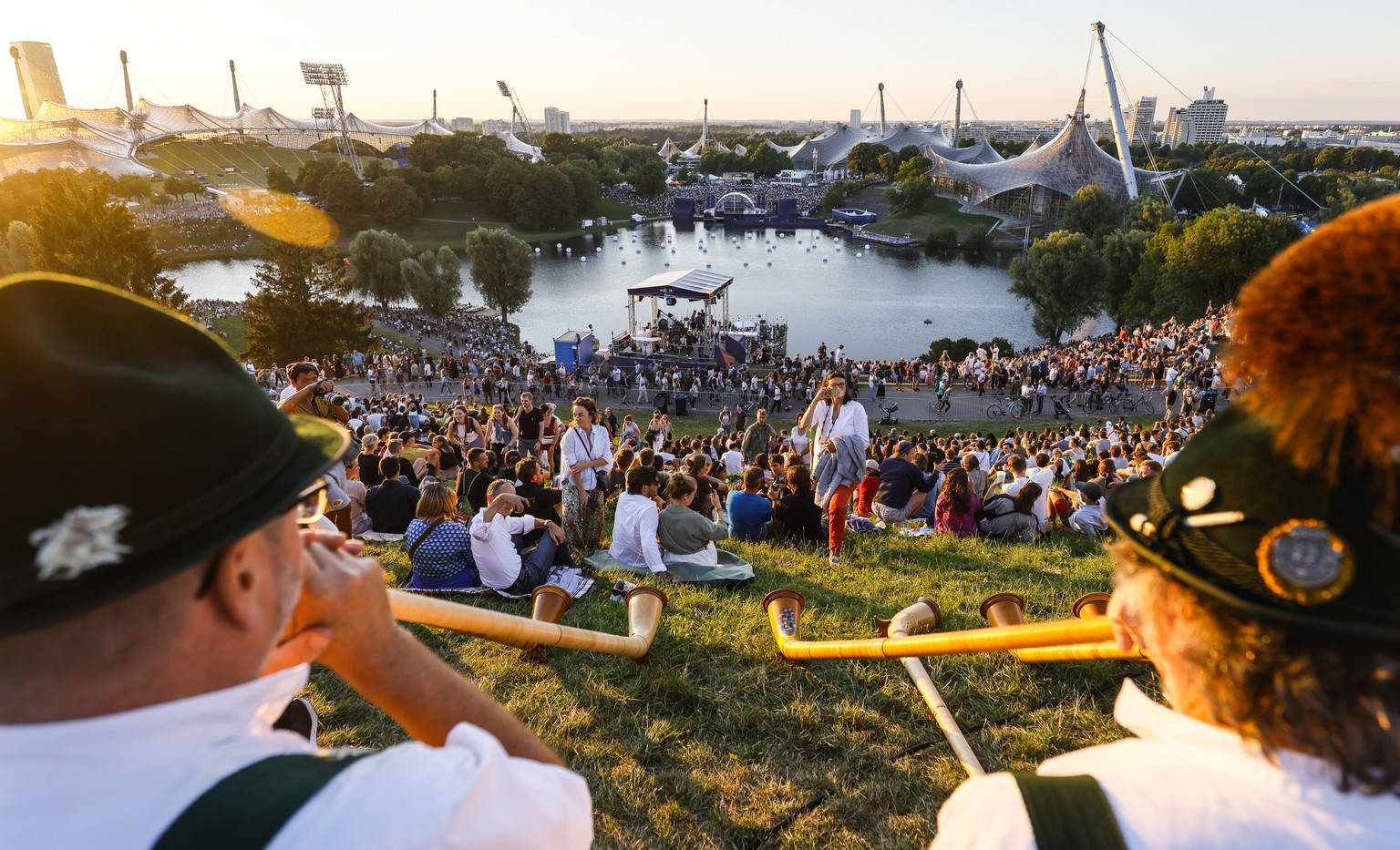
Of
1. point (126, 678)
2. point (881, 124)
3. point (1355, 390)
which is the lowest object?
point (126, 678)

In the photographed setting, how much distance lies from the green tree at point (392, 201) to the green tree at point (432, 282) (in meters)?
30.8

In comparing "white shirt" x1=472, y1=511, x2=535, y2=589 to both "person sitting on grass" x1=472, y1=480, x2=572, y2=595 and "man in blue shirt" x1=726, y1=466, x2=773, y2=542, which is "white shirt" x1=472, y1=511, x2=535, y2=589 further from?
"man in blue shirt" x1=726, y1=466, x2=773, y2=542

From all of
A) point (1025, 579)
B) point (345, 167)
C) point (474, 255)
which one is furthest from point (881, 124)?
point (1025, 579)

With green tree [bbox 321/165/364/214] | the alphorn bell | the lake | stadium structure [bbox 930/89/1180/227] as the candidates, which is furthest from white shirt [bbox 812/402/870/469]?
green tree [bbox 321/165/364/214]

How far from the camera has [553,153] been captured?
97500 mm

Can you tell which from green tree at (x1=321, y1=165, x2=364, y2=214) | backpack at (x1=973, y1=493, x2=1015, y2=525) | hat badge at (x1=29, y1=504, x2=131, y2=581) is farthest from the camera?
green tree at (x1=321, y1=165, x2=364, y2=214)

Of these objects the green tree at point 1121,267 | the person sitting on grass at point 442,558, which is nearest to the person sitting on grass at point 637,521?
the person sitting on grass at point 442,558

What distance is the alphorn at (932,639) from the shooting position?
1.88 metres

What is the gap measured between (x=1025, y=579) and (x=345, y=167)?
3292 inches

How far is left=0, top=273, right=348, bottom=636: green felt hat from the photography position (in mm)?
718

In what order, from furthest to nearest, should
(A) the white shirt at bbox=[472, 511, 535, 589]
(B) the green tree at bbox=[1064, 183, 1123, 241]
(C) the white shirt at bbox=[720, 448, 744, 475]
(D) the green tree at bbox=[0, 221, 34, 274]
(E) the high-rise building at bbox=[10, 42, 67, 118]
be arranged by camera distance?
(E) the high-rise building at bbox=[10, 42, 67, 118] → (B) the green tree at bbox=[1064, 183, 1123, 241] → (D) the green tree at bbox=[0, 221, 34, 274] → (C) the white shirt at bbox=[720, 448, 744, 475] → (A) the white shirt at bbox=[472, 511, 535, 589]

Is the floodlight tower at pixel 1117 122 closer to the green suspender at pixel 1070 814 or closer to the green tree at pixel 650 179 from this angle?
the green tree at pixel 650 179

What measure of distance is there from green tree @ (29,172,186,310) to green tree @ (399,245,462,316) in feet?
47.0

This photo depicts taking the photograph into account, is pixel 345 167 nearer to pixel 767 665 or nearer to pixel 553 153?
pixel 553 153
